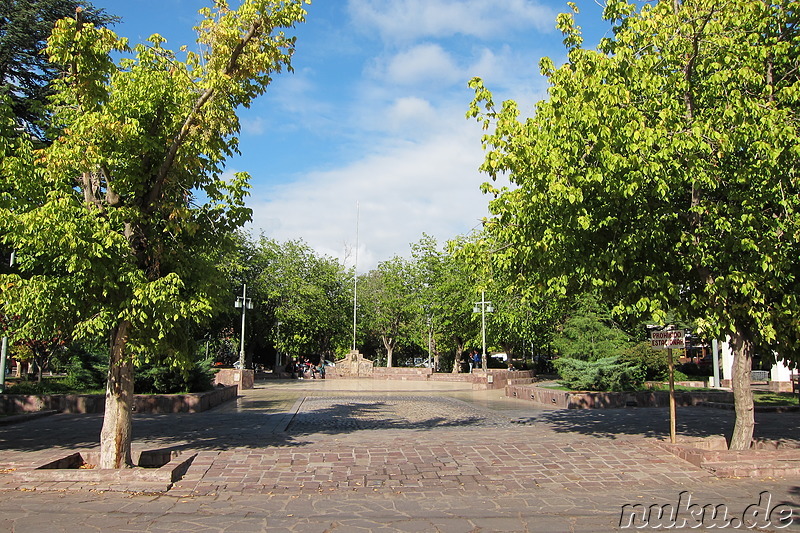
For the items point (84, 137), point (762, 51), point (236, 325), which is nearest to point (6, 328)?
point (84, 137)

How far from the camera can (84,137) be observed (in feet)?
25.6

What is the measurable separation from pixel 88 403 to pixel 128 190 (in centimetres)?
986

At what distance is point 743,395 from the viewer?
9.37 metres

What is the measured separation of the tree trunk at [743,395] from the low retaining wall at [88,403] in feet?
42.3

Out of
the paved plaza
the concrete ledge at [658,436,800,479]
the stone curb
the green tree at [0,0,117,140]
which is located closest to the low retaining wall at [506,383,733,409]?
the paved plaza

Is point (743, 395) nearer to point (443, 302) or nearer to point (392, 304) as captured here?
point (443, 302)

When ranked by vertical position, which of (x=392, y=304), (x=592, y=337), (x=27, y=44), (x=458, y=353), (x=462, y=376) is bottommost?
(x=462, y=376)

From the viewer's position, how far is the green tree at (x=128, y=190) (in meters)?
7.48

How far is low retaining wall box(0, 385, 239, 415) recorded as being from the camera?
50.6 ft

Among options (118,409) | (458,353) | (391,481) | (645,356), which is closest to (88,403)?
(118,409)

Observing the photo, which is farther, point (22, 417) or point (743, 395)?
point (22, 417)

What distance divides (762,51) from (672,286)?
11.6ft

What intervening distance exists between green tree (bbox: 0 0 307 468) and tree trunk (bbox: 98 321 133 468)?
15 mm

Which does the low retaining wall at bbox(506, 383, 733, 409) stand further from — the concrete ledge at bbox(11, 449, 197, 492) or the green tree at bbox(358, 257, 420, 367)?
the green tree at bbox(358, 257, 420, 367)
